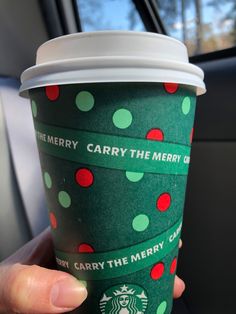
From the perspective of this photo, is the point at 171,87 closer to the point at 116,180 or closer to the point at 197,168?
the point at 116,180

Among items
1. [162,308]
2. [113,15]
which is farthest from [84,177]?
[113,15]

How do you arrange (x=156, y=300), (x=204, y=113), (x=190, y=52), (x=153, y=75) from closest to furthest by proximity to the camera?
(x=153, y=75)
(x=156, y=300)
(x=204, y=113)
(x=190, y=52)

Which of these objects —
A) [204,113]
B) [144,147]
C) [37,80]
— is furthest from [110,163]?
[204,113]

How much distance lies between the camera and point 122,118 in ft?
1.52

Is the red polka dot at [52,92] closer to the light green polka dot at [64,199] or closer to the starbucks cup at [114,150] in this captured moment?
the starbucks cup at [114,150]

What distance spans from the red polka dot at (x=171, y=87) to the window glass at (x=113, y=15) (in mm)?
806

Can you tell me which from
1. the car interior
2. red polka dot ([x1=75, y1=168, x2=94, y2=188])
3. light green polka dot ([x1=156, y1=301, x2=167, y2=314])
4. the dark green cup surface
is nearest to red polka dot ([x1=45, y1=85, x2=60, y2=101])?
the dark green cup surface

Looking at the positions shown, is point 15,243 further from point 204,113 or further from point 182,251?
point 204,113

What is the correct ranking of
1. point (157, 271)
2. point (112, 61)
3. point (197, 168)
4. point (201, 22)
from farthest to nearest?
point (201, 22), point (197, 168), point (157, 271), point (112, 61)

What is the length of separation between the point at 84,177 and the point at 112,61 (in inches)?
6.0

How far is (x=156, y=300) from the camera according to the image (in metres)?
0.57

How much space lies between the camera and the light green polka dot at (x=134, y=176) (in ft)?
1.57

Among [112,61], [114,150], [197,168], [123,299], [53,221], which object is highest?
[112,61]

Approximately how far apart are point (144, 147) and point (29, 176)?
660 mm
